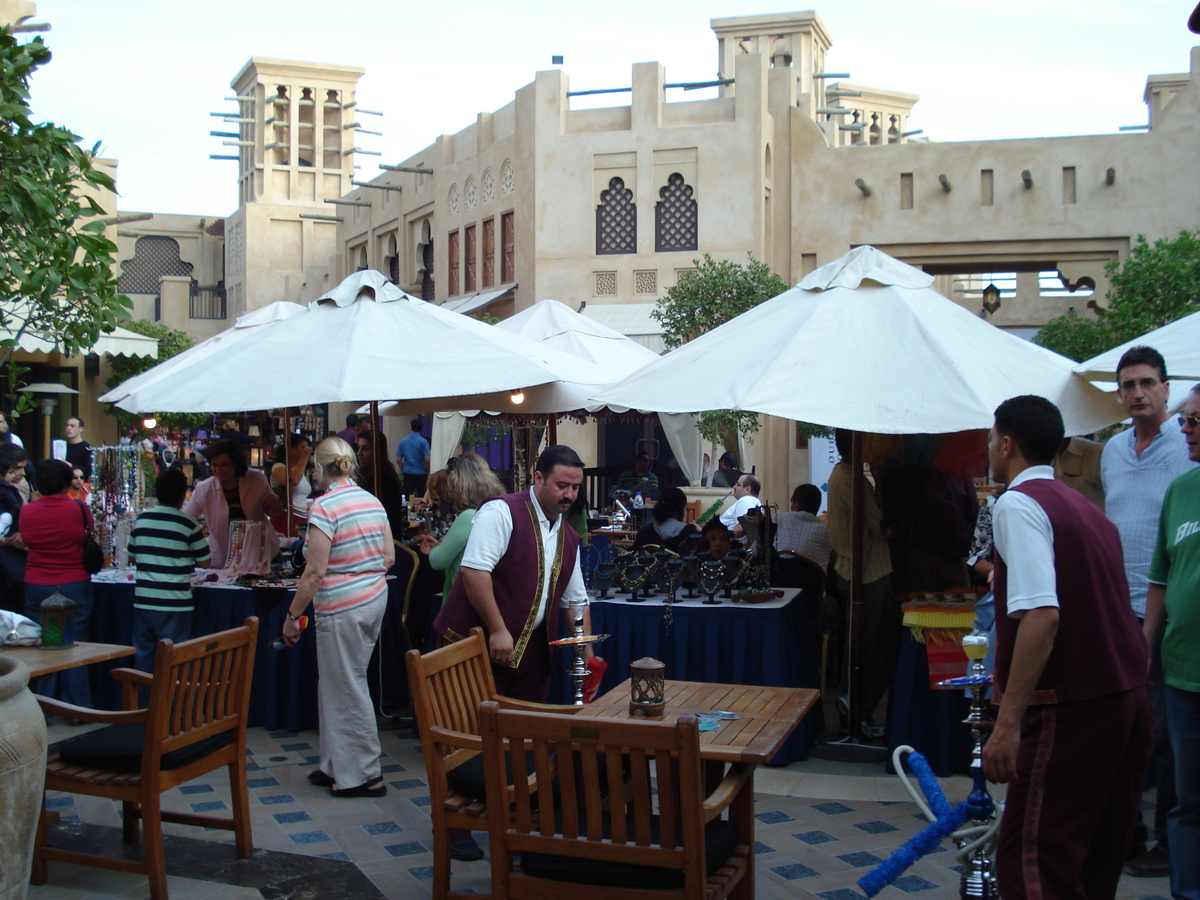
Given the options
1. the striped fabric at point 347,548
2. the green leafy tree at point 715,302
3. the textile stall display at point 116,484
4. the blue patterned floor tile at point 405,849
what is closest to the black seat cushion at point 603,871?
the blue patterned floor tile at point 405,849

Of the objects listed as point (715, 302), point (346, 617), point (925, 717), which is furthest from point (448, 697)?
point (715, 302)

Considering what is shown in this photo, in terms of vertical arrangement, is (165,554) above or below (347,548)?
below

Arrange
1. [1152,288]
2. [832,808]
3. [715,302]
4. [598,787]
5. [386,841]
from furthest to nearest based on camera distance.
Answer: [715,302]
[1152,288]
[832,808]
[386,841]
[598,787]

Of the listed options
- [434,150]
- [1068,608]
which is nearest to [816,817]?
[1068,608]

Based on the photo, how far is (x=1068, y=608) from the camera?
283 cm

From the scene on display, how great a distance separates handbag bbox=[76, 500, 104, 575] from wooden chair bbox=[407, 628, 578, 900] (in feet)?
11.4

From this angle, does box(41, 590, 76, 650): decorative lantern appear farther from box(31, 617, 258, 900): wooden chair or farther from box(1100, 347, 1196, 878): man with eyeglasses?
box(1100, 347, 1196, 878): man with eyeglasses

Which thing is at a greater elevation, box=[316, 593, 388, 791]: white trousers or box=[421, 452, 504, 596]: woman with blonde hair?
box=[421, 452, 504, 596]: woman with blonde hair

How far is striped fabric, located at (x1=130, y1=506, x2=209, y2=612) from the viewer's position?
597cm

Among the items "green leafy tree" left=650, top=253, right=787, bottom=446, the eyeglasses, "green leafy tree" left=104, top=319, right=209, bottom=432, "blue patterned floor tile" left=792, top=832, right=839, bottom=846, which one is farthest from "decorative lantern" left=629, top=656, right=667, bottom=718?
"green leafy tree" left=104, top=319, right=209, bottom=432

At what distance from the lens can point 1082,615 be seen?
2.82 metres

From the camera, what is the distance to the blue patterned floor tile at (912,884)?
4.15 m

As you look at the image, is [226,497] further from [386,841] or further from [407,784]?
[386,841]

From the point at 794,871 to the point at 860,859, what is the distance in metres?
0.33
